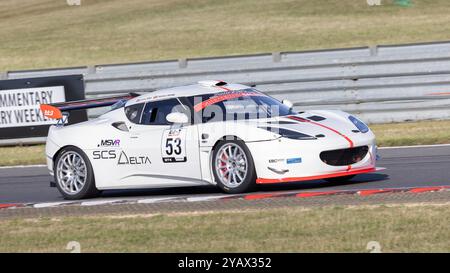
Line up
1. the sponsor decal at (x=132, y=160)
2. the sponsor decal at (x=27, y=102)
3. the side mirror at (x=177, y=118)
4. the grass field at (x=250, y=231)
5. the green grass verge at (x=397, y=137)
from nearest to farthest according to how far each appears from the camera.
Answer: the grass field at (x=250, y=231)
the side mirror at (x=177, y=118)
the sponsor decal at (x=132, y=160)
the green grass verge at (x=397, y=137)
the sponsor decal at (x=27, y=102)

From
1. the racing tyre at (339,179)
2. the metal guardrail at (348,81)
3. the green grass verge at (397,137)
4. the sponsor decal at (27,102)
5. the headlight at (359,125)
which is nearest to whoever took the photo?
the headlight at (359,125)

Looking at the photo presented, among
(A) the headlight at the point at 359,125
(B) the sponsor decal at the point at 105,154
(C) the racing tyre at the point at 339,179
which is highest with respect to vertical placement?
(A) the headlight at the point at 359,125

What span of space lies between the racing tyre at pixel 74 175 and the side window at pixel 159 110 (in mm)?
892

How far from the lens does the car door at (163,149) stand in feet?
37.1

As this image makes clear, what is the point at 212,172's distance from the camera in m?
11.1

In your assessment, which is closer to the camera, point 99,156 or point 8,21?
point 99,156

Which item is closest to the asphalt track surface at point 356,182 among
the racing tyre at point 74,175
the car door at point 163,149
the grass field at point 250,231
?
the racing tyre at point 74,175

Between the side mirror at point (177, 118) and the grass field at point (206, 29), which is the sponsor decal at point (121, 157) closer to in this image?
the side mirror at point (177, 118)

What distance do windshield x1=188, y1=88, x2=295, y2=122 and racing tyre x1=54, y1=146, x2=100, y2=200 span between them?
152 centimetres

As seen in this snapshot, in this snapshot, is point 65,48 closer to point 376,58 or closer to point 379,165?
point 376,58

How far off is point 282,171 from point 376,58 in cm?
764

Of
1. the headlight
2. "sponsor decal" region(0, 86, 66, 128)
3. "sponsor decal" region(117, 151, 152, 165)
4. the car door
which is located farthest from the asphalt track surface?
"sponsor decal" region(0, 86, 66, 128)

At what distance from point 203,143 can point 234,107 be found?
0.65 meters
